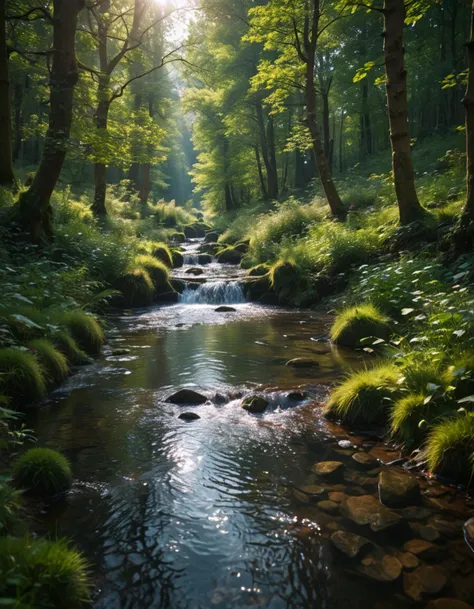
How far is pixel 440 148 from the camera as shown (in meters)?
22.3

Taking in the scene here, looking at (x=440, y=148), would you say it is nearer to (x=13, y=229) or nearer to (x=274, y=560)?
(x=13, y=229)

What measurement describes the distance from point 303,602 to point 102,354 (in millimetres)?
6206

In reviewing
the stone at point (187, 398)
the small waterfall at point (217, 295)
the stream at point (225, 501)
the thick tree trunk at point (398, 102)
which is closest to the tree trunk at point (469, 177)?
the thick tree trunk at point (398, 102)

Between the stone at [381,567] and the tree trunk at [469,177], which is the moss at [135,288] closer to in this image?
the tree trunk at [469,177]

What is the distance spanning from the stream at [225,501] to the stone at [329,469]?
0.27 ft

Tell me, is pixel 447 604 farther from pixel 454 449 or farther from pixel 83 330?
pixel 83 330

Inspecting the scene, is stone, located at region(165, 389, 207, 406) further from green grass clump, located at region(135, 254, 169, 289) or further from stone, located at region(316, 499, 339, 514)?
green grass clump, located at region(135, 254, 169, 289)

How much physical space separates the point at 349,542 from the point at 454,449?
131cm

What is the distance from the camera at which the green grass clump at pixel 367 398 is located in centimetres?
468

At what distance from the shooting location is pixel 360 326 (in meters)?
7.88

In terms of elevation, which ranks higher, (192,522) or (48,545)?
(48,545)

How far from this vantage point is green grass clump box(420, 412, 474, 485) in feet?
11.4

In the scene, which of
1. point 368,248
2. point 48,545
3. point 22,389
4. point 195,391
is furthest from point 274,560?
point 368,248

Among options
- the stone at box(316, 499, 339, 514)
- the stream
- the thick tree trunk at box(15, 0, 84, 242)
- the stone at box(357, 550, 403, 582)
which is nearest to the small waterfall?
the thick tree trunk at box(15, 0, 84, 242)
